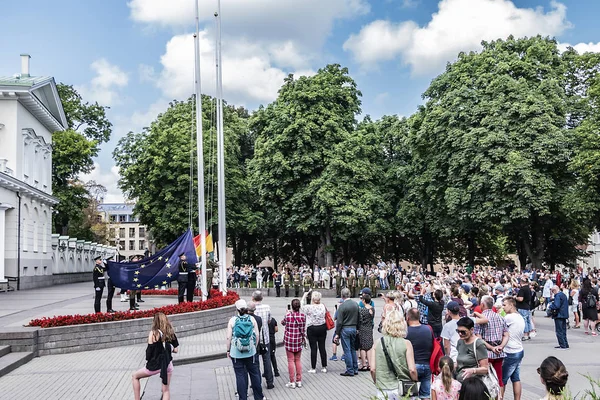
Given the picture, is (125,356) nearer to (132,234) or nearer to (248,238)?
(248,238)

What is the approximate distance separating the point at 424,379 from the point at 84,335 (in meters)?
10.6

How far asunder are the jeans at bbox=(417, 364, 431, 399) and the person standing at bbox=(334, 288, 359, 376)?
447cm

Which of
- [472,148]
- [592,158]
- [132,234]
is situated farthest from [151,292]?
[132,234]

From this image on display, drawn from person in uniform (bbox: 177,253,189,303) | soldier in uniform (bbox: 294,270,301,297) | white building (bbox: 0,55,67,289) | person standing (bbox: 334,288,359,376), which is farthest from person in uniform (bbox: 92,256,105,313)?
soldier in uniform (bbox: 294,270,301,297)

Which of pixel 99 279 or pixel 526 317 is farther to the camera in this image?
pixel 99 279

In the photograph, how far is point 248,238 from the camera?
5784cm

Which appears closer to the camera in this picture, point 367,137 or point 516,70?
point 516,70

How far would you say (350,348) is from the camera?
13.7 m

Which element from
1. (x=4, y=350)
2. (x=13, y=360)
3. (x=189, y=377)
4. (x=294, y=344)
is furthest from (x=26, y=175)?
(x=294, y=344)

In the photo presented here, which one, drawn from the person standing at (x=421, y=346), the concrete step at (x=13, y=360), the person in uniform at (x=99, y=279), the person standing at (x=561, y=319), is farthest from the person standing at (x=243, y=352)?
the person in uniform at (x=99, y=279)

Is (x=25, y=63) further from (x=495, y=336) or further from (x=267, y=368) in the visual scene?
(x=495, y=336)

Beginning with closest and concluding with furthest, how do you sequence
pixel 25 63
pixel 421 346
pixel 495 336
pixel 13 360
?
pixel 421 346 → pixel 495 336 → pixel 13 360 → pixel 25 63

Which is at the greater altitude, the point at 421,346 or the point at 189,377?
the point at 421,346

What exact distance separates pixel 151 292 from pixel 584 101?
2749 cm
